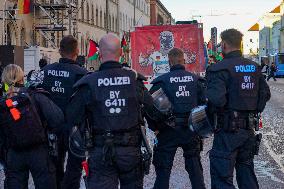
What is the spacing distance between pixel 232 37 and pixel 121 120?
1814mm

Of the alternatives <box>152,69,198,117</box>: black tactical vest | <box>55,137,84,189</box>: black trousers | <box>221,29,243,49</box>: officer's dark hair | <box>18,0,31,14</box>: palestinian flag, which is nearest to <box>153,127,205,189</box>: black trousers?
<box>152,69,198,117</box>: black tactical vest

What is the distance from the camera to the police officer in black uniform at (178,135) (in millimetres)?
7023

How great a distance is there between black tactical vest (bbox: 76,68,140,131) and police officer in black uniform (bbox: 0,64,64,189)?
1.00 m

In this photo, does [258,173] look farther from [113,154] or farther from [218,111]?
[113,154]

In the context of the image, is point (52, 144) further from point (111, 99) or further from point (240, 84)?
point (240, 84)

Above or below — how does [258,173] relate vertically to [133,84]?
below

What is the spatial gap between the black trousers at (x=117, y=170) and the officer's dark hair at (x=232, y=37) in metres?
1.78

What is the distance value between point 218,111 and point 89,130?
1.64 metres

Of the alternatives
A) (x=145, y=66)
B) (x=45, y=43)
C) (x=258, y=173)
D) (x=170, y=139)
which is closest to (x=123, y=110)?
(x=170, y=139)

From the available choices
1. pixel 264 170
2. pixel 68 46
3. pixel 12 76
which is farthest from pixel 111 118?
pixel 264 170

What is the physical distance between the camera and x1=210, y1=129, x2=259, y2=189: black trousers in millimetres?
6047

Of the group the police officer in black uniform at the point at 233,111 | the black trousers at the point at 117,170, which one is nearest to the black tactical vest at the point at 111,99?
the black trousers at the point at 117,170

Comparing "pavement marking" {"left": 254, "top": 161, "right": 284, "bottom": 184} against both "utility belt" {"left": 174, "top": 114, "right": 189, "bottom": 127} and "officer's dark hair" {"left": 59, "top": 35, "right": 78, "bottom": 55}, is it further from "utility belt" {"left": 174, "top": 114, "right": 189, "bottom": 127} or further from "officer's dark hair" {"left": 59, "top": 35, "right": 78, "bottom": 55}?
"officer's dark hair" {"left": 59, "top": 35, "right": 78, "bottom": 55}

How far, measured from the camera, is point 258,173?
912 cm
